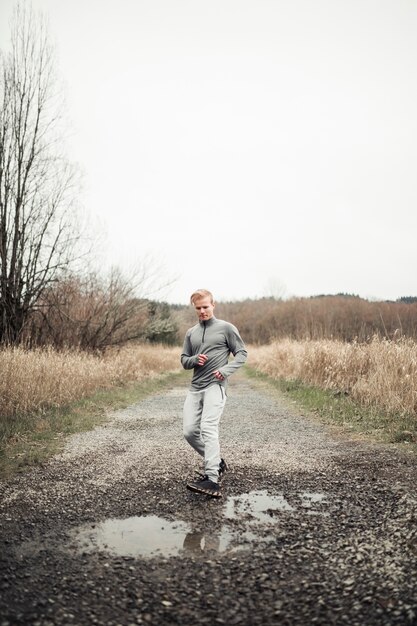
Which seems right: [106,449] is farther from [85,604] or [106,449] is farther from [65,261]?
[65,261]

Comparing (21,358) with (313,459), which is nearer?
(313,459)

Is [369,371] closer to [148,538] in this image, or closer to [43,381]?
[43,381]

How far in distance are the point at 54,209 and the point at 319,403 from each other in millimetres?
11307

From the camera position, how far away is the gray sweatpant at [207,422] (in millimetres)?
4961

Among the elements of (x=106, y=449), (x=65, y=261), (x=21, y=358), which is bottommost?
(x=106, y=449)

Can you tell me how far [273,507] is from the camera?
454 centimetres

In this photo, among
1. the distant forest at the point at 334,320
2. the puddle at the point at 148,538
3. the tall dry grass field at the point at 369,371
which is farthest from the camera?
the distant forest at the point at 334,320

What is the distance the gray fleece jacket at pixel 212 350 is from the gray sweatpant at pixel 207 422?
10cm

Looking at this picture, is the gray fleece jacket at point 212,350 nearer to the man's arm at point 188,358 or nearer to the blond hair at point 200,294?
the man's arm at point 188,358

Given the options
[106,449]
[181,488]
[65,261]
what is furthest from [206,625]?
[65,261]

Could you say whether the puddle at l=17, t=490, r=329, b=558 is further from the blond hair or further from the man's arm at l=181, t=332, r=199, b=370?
A: the blond hair

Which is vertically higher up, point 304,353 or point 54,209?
point 54,209

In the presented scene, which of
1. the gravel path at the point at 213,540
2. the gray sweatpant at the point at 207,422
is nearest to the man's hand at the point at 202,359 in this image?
the gray sweatpant at the point at 207,422

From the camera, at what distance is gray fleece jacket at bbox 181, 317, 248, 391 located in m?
5.14
